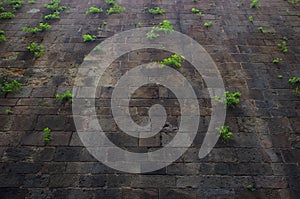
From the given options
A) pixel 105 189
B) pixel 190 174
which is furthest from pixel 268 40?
pixel 105 189

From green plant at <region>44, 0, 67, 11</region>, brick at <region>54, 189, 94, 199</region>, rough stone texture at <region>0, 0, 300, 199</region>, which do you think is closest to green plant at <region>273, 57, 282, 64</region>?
rough stone texture at <region>0, 0, 300, 199</region>

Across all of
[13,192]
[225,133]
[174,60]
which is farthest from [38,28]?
[225,133]

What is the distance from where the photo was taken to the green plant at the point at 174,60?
23.9 feet

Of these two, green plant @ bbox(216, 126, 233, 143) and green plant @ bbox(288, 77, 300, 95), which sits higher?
green plant @ bbox(288, 77, 300, 95)

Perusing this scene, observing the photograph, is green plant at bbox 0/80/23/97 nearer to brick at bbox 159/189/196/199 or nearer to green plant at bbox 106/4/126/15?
green plant at bbox 106/4/126/15

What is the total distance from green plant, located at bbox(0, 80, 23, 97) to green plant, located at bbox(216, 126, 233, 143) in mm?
4871

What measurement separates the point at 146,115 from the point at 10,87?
3.41m

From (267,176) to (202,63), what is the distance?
3461mm

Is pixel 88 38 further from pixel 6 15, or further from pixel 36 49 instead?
pixel 6 15

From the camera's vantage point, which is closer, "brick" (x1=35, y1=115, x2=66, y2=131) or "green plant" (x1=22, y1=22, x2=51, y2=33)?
"brick" (x1=35, y1=115, x2=66, y2=131)

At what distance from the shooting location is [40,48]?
7.80 meters

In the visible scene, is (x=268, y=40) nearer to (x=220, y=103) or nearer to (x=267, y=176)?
(x=220, y=103)

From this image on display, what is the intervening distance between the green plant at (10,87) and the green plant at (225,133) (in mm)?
4871

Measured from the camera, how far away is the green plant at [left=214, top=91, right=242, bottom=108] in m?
6.31
